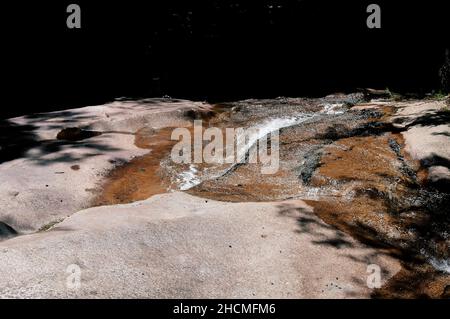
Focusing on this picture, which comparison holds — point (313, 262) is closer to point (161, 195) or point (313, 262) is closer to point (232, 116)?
point (161, 195)

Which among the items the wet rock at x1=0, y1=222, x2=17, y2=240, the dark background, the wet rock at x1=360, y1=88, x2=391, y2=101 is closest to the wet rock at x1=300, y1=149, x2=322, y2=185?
the wet rock at x1=0, y1=222, x2=17, y2=240

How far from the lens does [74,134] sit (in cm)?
714

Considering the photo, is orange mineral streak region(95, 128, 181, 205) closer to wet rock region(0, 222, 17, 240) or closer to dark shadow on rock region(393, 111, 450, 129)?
wet rock region(0, 222, 17, 240)

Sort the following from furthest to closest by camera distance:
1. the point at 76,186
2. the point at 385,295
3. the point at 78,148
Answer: the point at 78,148, the point at 76,186, the point at 385,295

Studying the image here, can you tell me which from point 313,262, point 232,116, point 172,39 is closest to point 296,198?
point 313,262

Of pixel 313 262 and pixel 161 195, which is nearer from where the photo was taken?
pixel 313 262

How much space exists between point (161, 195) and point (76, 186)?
3.67ft

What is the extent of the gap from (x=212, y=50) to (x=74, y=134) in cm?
646

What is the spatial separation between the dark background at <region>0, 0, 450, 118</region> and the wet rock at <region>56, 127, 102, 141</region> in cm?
355

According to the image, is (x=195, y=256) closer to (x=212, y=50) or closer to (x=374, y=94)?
(x=374, y=94)

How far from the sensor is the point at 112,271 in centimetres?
353

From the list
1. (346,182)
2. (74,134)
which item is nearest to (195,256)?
(346,182)

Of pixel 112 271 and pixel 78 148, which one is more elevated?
pixel 78 148
